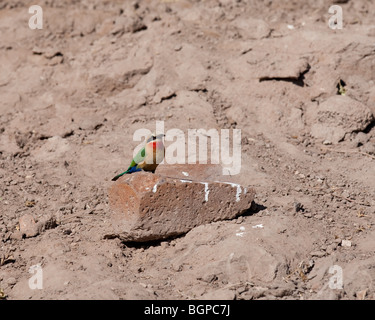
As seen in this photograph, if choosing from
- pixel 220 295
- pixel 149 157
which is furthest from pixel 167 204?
pixel 149 157

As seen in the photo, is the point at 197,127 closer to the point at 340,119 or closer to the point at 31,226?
the point at 340,119

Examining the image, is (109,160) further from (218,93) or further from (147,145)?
(218,93)

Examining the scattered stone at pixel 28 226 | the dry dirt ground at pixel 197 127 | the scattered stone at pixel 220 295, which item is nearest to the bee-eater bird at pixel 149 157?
the dry dirt ground at pixel 197 127

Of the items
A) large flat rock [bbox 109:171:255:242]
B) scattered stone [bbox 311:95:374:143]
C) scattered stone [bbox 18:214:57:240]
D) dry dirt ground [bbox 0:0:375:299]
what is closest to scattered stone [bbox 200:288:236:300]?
dry dirt ground [bbox 0:0:375:299]

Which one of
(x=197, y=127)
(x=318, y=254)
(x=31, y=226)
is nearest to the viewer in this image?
(x=318, y=254)

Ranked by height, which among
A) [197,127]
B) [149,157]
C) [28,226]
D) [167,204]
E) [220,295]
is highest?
[197,127]

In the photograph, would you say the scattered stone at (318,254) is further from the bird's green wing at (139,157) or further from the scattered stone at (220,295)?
the bird's green wing at (139,157)
